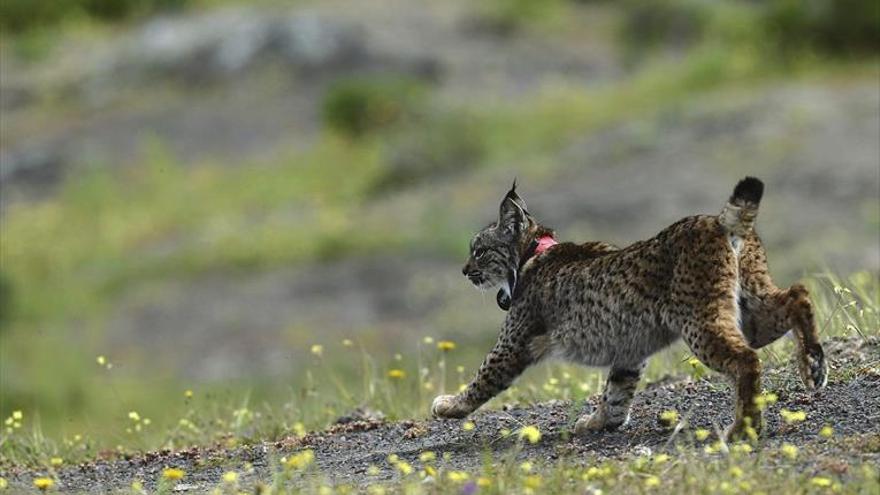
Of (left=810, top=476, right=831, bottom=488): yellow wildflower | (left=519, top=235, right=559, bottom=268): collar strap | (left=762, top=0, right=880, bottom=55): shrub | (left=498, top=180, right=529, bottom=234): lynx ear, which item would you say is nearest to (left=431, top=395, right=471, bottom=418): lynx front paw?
(left=519, top=235, right=559, bottom=268): collar strap

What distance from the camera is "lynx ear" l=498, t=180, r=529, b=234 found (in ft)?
28.7

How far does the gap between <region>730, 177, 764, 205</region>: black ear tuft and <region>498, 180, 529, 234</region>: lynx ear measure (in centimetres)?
156

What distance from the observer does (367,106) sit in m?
30.3

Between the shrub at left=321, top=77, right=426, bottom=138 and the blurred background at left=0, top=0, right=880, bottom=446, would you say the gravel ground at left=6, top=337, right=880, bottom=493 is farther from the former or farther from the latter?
the shrub at left=321, top=77, right=426, bottom=138

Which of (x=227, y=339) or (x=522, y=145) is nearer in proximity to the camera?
(x=227, y=339)

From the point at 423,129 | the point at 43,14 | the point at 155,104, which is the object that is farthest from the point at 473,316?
the point at 43,14

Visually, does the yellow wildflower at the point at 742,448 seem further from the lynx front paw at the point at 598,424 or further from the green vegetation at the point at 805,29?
the green vegetation at the point at 805,29

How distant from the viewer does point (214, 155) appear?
99.3ft

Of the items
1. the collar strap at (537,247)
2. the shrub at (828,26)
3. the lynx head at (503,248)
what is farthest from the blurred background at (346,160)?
the collar strap at (537,247)

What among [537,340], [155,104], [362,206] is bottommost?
[537,340]

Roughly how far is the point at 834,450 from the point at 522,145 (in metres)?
19.7

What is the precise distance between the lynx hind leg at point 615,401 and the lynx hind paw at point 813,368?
2.91ft

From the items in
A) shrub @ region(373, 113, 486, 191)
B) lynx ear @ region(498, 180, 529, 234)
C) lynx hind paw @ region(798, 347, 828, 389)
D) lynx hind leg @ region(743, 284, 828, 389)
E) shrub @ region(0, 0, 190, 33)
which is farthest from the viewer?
shrub @ region(0, 0, 190, 33)

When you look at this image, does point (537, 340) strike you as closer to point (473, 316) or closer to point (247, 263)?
point (473, 316)
